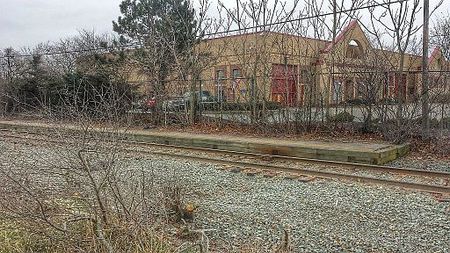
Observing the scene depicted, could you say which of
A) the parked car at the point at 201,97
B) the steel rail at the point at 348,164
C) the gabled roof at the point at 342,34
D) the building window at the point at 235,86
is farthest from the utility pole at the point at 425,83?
the parked car at the point at 201,97

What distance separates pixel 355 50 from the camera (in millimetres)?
16047

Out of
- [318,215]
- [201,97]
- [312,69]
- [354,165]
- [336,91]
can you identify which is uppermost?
[312,69]

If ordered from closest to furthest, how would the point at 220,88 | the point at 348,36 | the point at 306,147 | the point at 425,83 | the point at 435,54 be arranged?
the point at 306,147
the point at 425,83
the point at 348,36
the point at 435,54
the point at 220,88

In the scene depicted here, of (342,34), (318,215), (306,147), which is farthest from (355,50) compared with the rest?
(318,215)

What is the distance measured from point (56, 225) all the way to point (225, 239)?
2.07m

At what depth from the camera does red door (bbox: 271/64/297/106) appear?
55.3ft

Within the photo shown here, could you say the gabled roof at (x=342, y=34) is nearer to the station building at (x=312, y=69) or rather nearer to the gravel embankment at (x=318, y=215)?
the station building at (x=312, y=69)

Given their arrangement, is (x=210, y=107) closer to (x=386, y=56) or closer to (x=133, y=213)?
(x=386, y=56)

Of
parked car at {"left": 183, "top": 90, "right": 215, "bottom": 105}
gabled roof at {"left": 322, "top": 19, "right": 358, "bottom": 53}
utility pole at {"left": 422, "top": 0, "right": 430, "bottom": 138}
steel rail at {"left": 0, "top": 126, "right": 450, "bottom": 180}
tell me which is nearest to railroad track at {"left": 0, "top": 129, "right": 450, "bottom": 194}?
steel rail at {"left": 0, "top": 126, "right": 450, "bottom": 180}

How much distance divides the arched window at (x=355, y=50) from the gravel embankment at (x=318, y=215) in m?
8.04

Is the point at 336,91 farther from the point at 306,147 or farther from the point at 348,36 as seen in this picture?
the point at 306,147

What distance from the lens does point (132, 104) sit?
21.7 m

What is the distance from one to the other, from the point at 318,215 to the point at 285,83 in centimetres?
1107

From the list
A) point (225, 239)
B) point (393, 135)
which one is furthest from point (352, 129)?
point (225, 239)
